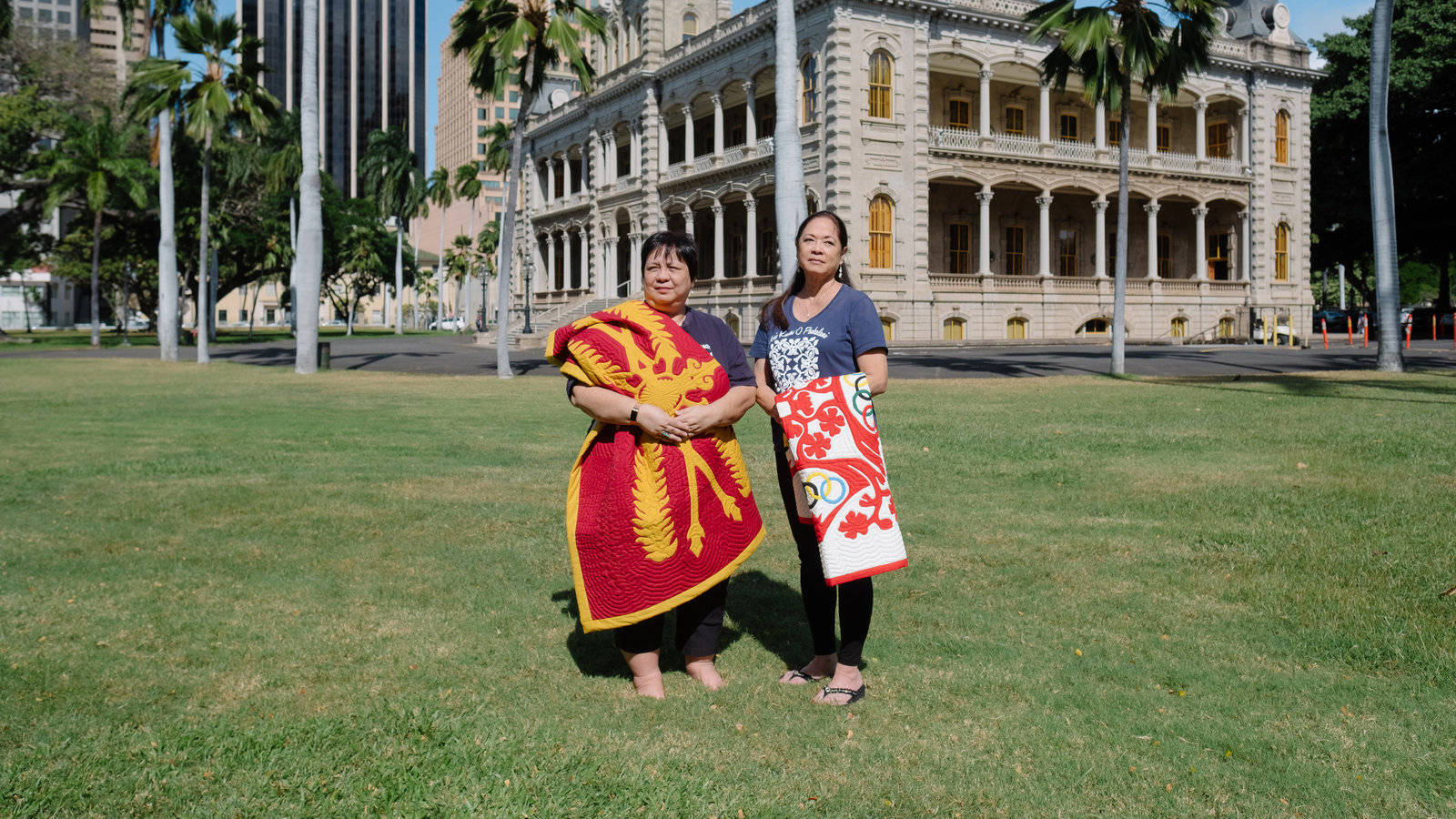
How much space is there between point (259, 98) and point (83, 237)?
3301 centimetres

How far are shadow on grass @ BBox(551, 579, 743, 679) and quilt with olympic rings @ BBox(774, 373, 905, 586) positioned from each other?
1.08m

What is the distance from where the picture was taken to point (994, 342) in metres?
37.3

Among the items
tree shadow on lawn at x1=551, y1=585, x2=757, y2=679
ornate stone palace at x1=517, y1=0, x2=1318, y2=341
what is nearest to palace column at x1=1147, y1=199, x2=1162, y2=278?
ornate stone palace at x1=517, y1=0, x2=1318, y2=341

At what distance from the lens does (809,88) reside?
1467 inches

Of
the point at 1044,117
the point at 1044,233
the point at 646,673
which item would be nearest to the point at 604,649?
the point at 646,673

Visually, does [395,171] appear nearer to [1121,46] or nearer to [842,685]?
[1121,46]

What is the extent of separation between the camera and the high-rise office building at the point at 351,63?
603 feet

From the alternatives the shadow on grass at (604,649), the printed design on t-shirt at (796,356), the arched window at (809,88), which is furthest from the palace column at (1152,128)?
the printed design on t-shirt at (796,356)

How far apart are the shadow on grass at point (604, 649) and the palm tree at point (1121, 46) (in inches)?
743

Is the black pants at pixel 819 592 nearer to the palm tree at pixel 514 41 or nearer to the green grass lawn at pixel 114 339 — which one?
the palm tree at pixel 514 41

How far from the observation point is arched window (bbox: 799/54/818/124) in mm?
36875

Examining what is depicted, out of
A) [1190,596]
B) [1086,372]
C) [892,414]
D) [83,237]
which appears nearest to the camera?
[1190,596]

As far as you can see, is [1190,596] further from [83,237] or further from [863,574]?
[83,237]

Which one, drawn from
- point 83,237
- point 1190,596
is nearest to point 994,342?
point 1190,596
